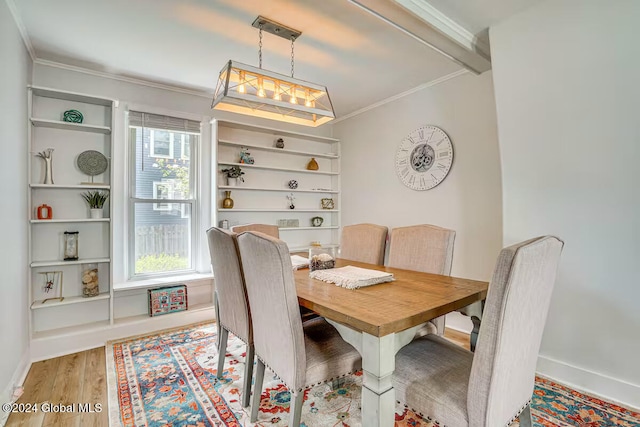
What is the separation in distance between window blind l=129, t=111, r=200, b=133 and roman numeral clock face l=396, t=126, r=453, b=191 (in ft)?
7.62

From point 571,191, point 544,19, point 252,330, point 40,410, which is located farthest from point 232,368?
point 544,19

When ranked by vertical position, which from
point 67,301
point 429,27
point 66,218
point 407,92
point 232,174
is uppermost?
point 407,92

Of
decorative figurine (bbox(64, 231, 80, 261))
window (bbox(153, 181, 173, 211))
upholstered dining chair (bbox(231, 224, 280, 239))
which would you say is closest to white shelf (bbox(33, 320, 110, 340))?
decorative figurine (bbox(64, 231, 80, 261))

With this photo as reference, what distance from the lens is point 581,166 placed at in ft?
6.24

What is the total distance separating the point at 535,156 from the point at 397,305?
5.01 feet

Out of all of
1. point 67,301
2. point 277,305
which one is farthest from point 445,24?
point 67,301

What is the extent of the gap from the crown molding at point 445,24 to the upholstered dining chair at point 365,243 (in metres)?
1.50

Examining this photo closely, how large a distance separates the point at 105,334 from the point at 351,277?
7.85 ft

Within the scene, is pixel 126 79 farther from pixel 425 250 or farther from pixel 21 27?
pixel 425 250

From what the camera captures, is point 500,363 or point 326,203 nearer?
point 500,363

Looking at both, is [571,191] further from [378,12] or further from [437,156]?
[378,12]

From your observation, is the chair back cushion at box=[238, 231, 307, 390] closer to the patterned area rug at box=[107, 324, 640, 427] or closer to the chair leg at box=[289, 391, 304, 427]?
the chair leg at box=[289, 391, 304, 427]

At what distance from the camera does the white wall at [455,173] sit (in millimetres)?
2781

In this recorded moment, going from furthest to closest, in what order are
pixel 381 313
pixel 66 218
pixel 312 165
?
pixel 312 165 → pixel 66 218 → pixel 381 313
